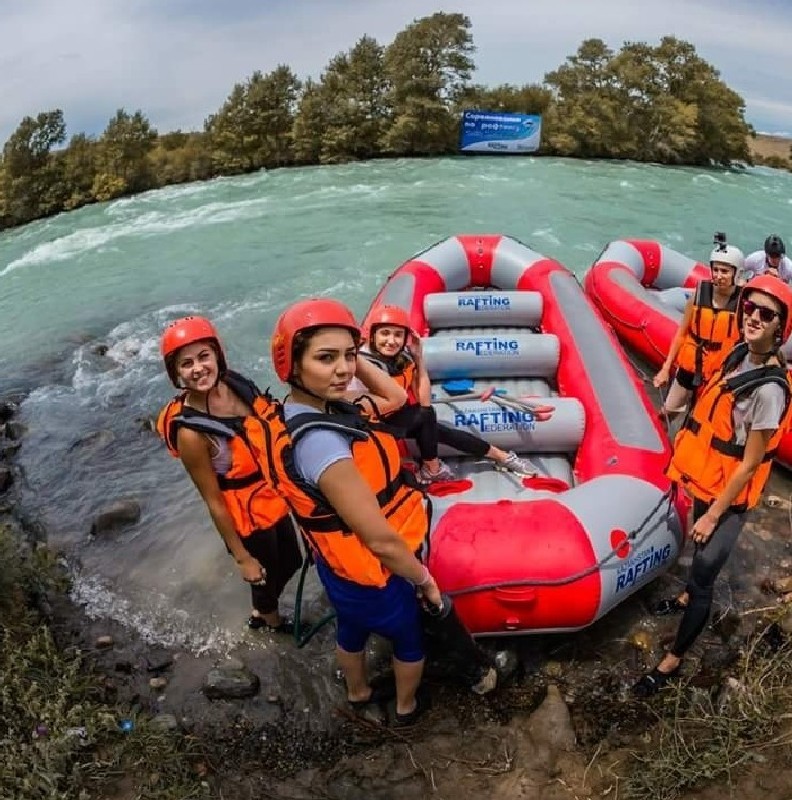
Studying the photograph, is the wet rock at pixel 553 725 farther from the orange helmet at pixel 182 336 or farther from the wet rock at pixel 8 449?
the wet rock at pixel 8 449

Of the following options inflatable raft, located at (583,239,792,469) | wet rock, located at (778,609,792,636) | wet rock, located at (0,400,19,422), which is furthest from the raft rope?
wet rock, located at (0,400,19,422)

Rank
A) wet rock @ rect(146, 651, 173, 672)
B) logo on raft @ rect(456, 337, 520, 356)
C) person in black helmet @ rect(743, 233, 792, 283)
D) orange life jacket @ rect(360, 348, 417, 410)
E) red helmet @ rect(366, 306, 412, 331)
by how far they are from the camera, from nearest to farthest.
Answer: wet rock @ rect(146, 651, 173, 672) < red helmet @ rect(366, 306, 412, 331) < orange life jacket @ rect(360, 348, 417, 410) < person in black helmet @ rect(743, 233, 792, 283) < logo on raft @ rect(456, 337, 520, 356)

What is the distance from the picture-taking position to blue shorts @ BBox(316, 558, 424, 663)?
1984 millimetres

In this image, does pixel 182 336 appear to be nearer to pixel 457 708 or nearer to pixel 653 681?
pixel 457 708

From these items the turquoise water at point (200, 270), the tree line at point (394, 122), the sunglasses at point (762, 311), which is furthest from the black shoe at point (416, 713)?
the tree line at point (394, 122)

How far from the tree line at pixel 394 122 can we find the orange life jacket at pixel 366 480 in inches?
729

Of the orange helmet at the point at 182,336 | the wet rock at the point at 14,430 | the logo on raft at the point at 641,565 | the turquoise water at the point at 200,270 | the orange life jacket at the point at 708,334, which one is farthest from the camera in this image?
the wet rock at the point at 14,430

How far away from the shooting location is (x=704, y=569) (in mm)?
2301

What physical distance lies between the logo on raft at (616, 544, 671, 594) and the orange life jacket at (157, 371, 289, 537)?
1427 mm

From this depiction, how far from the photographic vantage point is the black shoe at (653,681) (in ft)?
8.21

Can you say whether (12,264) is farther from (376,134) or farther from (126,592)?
(376,134)

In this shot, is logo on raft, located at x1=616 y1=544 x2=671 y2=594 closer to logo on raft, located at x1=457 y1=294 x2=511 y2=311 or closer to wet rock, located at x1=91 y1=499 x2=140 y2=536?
logo on raft, located at x1=457 y1=294 x2=511 y2=311

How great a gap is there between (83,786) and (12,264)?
12.0 meters

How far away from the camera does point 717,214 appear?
40.0ft
